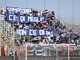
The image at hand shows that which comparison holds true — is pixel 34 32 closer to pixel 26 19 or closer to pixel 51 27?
pixel 26 19

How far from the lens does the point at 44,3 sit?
2927cm

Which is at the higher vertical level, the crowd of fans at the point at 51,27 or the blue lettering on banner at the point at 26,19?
the blue lettering on banner at the point at 26,19

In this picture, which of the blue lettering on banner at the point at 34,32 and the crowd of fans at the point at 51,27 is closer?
the blue lettering on banner at the point at 34,32

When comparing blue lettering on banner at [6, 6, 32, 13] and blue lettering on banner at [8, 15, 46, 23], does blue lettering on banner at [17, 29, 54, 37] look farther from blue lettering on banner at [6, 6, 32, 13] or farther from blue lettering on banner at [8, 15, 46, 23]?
blue lettering on banner at [6, 6, 32, 13]

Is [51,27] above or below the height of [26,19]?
below

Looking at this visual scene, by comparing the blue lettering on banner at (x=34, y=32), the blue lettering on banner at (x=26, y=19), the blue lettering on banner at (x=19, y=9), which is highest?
the blue lettering on banner at (x=19, y=9)

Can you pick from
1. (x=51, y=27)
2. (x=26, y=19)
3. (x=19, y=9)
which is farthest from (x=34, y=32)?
(x=19, y=9)

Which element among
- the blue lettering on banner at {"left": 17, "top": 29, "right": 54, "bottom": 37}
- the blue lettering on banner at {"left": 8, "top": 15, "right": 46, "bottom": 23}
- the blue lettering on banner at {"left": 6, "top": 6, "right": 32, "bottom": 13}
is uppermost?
the blue lettering on banner at {"left": 6, "top": 6, "right": 32, "bottom": 13}

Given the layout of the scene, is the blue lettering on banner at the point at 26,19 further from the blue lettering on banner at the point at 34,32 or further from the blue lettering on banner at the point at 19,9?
the blue lettering on banner at the point at 34,32

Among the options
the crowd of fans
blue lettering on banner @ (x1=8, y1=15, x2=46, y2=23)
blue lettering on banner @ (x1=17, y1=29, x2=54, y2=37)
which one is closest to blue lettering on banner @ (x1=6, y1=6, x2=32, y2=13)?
the crowd of fans

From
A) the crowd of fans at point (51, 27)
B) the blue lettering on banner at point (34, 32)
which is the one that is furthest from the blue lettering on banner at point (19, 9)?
the blue lettering on banner at point (34, 32)

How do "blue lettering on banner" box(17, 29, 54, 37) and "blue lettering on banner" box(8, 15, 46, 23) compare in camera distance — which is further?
"blue lettering on banner" box(8, 15, 46, 23)

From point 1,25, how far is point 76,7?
6.61m

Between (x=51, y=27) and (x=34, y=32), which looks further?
(x=51, y=27)
